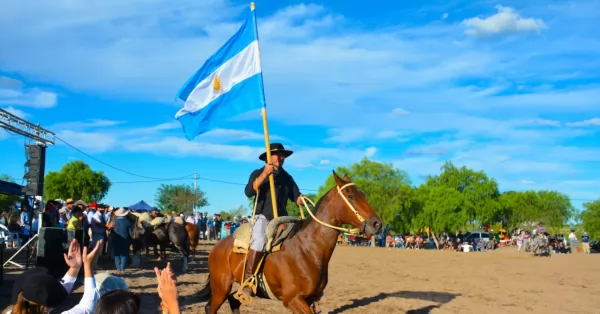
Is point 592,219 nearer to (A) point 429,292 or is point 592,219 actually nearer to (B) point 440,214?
(B) point 440,214

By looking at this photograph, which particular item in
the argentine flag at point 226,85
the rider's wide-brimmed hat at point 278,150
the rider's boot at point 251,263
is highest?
the argentine flag at point 226,85

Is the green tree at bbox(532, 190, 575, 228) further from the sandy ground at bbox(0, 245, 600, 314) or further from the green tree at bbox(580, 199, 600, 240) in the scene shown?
the sandy ground at bbox(0, 245, 600, 314)

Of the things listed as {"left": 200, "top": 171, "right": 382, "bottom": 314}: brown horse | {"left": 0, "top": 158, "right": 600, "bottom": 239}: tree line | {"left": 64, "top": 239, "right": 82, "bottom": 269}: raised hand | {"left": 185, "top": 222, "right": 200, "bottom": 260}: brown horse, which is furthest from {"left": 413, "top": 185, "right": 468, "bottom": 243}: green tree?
{"left": 64, "top": 239, "right": 82, "bottom": 269}: raised hand

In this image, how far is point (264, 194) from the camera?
760 centimetres

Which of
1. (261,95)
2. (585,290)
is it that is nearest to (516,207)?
(585,290)

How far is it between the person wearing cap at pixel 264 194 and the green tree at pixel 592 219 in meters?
50.0

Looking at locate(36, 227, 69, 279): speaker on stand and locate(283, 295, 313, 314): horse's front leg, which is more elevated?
locate(36, 227, 69, 279): speaker on stand

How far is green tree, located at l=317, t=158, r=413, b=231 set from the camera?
61188 millimetres

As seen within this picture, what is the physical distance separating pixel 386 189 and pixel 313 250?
190ft

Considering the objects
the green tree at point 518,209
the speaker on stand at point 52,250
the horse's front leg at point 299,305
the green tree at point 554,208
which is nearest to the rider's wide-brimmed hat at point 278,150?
the horse's front leg at point 299,305

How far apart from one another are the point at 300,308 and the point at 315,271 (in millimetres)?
521

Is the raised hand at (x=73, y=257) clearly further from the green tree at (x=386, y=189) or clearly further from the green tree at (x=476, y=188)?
the green tree at (x=476, y=188)

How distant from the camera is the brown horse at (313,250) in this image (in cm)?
668

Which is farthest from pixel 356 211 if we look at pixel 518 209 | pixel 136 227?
pixel 518 209
